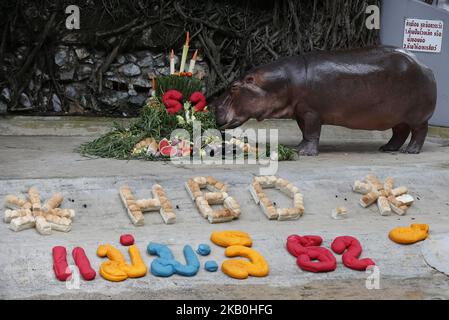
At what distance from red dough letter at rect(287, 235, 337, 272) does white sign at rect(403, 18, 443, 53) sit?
5018 mm

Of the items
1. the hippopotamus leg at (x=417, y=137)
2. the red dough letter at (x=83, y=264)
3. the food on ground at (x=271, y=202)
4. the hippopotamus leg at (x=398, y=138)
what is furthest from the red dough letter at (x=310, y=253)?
the hippopotamus leg at (x=398, y=138)

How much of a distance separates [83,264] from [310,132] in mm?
3005

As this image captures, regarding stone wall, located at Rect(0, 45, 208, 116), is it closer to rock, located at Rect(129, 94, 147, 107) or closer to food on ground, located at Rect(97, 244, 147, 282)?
rock, located at Rect(129, 94, 147, 107)

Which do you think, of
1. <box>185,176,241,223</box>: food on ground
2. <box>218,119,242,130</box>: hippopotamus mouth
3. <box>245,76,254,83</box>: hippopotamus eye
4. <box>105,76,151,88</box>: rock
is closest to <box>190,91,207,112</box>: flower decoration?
<box>218,119,242,130</box>: hippopotamus mouth

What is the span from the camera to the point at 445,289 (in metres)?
4.06

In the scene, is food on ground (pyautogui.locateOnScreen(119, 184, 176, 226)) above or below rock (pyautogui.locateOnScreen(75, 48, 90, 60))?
below

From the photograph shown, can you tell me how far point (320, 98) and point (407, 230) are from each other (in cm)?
196

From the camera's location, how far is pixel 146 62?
8594 mm

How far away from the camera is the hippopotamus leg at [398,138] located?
273 inches

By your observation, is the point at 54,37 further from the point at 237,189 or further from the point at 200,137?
the point at 237,189

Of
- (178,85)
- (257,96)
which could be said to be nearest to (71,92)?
(178,85)

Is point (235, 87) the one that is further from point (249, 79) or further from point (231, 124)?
point (231, 124)

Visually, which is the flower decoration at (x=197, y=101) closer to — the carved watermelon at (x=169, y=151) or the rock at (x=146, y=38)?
the carved watermelon at (x=169, y=151)

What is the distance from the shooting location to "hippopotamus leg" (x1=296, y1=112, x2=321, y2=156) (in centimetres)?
643
